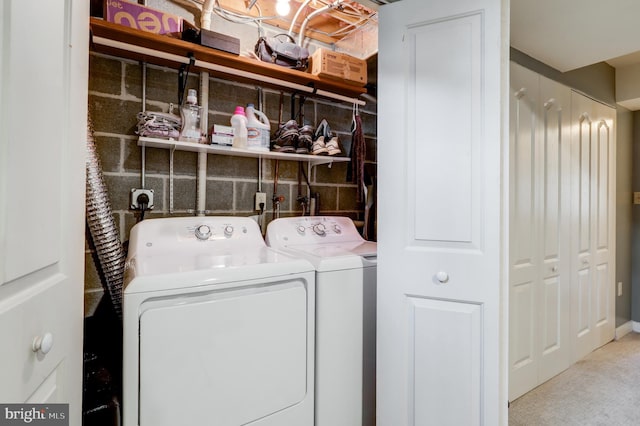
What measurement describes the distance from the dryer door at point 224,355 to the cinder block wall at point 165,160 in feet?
2.70

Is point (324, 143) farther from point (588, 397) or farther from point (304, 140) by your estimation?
point (588, 397)

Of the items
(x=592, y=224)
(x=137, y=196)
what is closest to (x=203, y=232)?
(x=137, y=196)

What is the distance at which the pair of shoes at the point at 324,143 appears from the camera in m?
2.12

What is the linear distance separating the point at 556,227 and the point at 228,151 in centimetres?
227

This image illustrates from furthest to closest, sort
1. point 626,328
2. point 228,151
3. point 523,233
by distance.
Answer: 1. point 626,328
2. point 523,233
3. point 228,151

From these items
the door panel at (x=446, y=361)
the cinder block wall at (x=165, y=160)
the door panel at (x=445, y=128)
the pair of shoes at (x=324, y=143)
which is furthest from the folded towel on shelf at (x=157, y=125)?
the door panel at (x=446, y=361)

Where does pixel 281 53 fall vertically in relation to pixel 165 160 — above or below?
above

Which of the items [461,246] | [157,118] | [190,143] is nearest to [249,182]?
[190,143]

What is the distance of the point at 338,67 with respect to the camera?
209 centimetres

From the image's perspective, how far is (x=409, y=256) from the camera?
1411 mm

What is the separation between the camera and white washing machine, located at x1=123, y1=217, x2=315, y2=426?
1084 millimetres

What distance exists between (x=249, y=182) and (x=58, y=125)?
136cm

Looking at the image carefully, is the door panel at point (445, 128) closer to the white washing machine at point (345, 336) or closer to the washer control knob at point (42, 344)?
the white washing machine at point (345, 336)

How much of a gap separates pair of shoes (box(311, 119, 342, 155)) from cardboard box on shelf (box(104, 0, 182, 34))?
942mm
